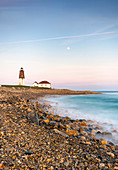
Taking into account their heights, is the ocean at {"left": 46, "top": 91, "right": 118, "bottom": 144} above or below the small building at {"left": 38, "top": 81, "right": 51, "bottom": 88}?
below

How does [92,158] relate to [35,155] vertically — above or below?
below

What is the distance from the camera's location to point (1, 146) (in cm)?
425

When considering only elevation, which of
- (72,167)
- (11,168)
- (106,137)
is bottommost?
(106,137)

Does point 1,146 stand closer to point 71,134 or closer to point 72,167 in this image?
point 72,167

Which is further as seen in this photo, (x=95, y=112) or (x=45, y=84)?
(x=45, y=84)

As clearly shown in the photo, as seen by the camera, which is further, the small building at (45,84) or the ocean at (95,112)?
the small building at (45,84)

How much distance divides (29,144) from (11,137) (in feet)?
2.72

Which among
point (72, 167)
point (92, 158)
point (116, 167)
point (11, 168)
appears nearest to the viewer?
point (11, 168)

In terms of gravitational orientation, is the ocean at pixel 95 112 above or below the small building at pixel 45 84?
below

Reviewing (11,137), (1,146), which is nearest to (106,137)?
(11,137)

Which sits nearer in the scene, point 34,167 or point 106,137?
point 34,167

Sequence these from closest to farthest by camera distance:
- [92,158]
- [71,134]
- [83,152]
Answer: [92,158]
[83,152]
[71,134]

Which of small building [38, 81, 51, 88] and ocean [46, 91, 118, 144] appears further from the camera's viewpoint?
small building [38, 81, 51, 88]

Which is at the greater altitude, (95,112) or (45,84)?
(45,84)
